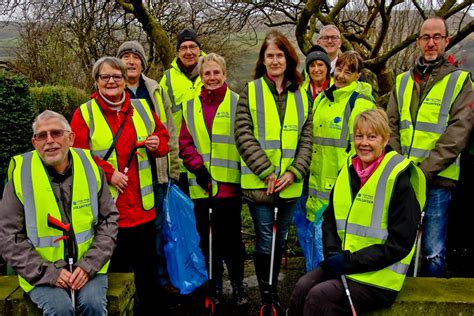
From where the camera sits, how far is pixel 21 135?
6.83 metres

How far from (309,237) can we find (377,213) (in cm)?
135

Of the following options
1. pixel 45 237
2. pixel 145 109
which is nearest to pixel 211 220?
pixel 145 109

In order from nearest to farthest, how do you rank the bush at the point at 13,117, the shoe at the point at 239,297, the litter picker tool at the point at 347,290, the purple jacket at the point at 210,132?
the litter picker tool at the point at 347,290
the purple jacket at the point at 210,132
the shoe at the point at 239,297
the bush at the point at 13,117

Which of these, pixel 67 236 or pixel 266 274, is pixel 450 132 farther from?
pixel 67 236

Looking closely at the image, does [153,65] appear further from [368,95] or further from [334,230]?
[334,230]

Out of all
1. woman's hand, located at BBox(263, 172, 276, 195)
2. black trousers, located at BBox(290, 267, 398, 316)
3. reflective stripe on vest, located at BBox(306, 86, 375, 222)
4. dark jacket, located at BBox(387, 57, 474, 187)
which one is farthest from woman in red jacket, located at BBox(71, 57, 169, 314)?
dark jacket, located at BBox(387, 57, 474, 187)

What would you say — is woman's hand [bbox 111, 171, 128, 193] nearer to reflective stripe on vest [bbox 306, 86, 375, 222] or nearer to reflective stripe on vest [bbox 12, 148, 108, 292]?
reflective stripe on vest [bbox 12, 148, 108, 292]

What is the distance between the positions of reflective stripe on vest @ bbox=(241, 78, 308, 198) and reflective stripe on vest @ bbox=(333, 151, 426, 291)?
799 mm

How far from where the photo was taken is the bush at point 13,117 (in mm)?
6633

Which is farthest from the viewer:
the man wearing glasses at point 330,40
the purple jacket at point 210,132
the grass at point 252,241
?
the grass at point 252,241

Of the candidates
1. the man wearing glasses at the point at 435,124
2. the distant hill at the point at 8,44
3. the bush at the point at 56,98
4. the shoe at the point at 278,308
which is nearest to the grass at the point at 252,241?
the shoe at the point at 278,308

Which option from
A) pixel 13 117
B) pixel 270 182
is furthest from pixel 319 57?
pixel 13 117

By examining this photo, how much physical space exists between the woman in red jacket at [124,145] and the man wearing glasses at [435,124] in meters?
1.85

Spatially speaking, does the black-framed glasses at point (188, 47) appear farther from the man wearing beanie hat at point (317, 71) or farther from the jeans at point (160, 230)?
the jeans at point (160, 230)
